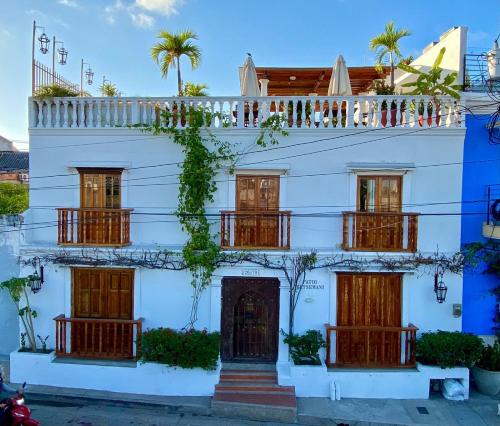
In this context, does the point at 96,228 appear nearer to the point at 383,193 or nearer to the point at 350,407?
the point at 383,193

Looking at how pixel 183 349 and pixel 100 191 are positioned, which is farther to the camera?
pixel 100 191

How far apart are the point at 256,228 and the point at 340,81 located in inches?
183

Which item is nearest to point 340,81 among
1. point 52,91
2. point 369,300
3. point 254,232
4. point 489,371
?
point 254,232

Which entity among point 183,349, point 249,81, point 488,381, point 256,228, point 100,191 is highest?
point 249,81

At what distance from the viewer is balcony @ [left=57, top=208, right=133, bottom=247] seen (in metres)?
11.0

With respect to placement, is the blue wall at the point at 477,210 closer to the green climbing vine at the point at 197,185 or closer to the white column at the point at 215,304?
the green climbing vine at the point at 197,185

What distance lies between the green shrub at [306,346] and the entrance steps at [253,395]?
2.40ft

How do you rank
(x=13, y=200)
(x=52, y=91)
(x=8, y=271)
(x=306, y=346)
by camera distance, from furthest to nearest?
1. (x=13, y=200)
2. (x=8, y=271)
3. (x=52, y=91)
4. (x=306, y=346)

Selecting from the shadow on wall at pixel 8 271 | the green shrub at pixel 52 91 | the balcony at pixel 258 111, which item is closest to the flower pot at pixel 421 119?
the balcony at pixel 258 111

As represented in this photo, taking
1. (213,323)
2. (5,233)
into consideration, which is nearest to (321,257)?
(213,323)

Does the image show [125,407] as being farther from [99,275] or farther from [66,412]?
[99,275]

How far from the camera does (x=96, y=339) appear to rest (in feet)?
37.0

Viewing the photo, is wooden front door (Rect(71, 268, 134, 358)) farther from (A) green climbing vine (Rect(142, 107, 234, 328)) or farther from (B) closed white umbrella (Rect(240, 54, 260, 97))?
(B) closed white umbrella (Rect(240, 54, 260, 97))

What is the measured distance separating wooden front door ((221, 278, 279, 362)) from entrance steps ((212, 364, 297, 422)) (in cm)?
36
